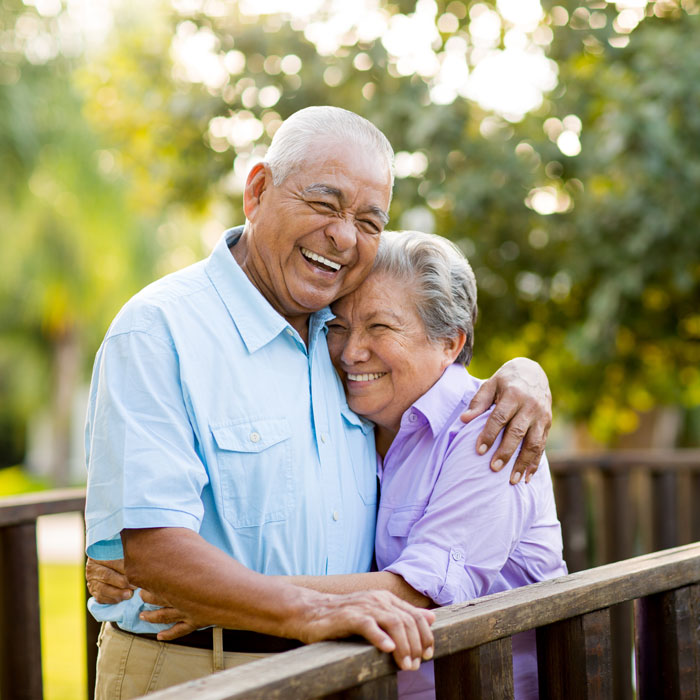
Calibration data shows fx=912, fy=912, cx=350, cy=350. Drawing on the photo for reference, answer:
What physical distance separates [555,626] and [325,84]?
4.44 m

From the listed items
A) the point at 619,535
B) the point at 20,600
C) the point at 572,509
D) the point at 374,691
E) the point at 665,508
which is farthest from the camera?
the point at 665,508

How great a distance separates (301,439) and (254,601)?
486 millimetres

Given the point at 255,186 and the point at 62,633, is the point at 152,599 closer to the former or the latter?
the point at 255,186

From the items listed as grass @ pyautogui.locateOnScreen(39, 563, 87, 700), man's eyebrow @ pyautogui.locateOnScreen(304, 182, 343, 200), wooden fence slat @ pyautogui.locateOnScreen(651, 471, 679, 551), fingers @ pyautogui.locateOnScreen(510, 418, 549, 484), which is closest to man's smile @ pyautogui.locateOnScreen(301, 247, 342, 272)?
man's eyebrow @ pyautogui.locateOnScreen(304, 182, 343, 200)

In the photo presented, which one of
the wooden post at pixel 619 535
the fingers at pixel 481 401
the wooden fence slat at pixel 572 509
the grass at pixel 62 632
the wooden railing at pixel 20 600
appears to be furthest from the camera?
the grass at pixel 62 632

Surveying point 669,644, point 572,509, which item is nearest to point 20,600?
point 669,644

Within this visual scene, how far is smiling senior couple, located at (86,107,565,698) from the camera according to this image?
169 cm

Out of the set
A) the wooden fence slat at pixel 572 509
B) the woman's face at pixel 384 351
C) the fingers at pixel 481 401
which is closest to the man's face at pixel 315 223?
the woman's face at pixel 384 351

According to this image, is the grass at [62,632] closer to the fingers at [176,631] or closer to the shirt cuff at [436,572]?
the fingers at [176,631]

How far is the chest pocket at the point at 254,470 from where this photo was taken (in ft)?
6.05

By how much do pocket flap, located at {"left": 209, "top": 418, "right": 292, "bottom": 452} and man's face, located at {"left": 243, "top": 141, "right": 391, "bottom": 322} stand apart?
12.8 inches

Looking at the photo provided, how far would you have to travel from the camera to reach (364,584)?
1861 millimetres

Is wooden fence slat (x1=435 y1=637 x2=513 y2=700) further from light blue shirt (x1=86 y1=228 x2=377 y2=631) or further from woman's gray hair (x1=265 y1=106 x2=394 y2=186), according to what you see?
woman's gray hair (x1=265 y1=106 x2=394 y2=186)

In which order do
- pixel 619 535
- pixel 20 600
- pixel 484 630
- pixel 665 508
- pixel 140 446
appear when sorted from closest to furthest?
pixel 484 630 → pixel 140 446 → pixel 20 600 → pixel 619 535 → pixel 665 508
